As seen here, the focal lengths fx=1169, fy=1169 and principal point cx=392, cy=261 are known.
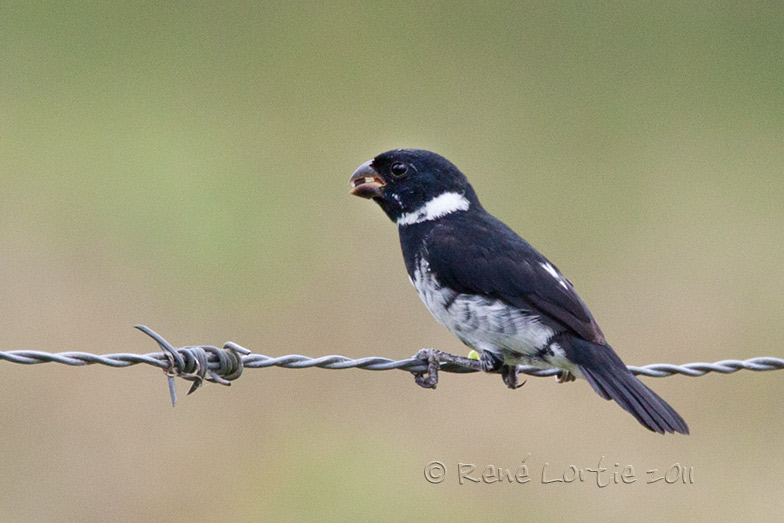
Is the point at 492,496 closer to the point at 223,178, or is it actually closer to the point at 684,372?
the point at 684,372

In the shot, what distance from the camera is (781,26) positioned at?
15.2 m

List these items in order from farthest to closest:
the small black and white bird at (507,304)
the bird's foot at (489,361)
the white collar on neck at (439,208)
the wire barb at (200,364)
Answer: the white collar on neck at (439,208) → the bird's foot at (489,361) → the small black and white bird at (507,304) → the wire barb at (200,364)

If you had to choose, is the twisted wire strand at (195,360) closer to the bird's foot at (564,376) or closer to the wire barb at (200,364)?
the wire barb at (200,364)

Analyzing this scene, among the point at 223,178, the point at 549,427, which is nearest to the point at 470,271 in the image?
the point at 549,427

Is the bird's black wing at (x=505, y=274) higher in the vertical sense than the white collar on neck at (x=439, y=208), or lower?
lower

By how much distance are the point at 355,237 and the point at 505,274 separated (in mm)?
5381

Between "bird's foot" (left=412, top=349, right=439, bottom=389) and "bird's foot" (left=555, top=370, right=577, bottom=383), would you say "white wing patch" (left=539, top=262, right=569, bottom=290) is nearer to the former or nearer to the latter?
"bird's foot" (left=555, top=370, right=577, bottom=383)

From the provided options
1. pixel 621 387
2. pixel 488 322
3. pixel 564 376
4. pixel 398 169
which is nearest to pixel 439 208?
pixel 398 169

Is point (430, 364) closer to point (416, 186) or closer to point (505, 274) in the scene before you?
point (505, 274)

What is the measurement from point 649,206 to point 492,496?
471cm

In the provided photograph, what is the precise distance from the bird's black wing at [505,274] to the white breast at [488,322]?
0.04 meters

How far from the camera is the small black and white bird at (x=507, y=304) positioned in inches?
201

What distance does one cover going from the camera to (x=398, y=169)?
6141 mm

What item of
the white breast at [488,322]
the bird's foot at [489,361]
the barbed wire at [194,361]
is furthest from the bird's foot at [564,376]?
the barbed wire at [194,361]
